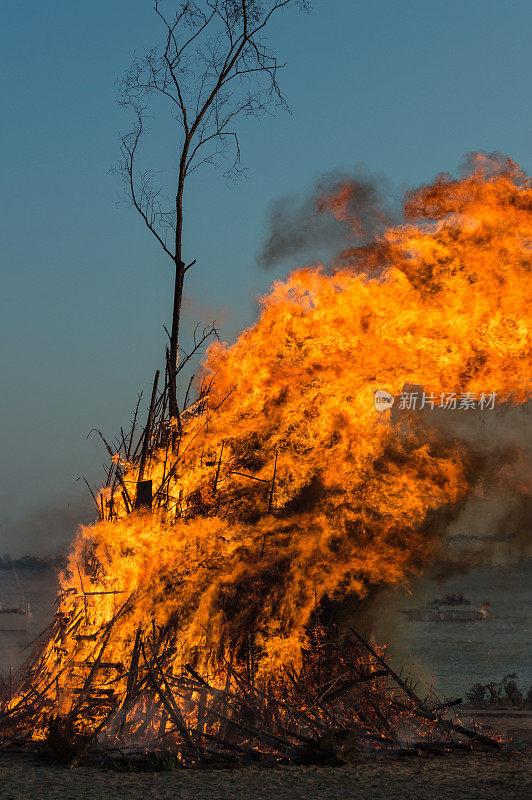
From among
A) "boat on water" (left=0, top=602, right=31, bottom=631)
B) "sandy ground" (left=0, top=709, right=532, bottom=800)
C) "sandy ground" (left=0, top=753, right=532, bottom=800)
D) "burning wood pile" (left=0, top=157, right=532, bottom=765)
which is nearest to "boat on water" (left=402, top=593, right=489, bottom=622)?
"boat on water" (left=0, top=602, right=31, bottom=631)

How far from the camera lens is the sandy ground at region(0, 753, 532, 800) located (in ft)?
26.4

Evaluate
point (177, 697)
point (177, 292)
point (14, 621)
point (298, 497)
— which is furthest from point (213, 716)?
point (14, 621)

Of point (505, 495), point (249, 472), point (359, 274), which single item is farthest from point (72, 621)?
point (505, 495)

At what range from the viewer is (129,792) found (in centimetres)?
809

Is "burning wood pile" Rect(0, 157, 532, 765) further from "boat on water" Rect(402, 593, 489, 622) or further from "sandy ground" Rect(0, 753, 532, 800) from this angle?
"boat on water" Rect(402, 593, 489, 622)

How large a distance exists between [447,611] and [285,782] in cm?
4300

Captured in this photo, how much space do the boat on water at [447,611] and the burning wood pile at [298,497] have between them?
1441 inches

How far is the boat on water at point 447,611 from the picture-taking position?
47.9 m

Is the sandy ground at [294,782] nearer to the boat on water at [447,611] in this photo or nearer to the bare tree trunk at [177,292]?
the bare tree trunk at [177,292]

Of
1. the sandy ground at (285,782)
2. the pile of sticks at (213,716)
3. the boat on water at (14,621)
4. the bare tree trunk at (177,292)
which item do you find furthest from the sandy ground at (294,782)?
the boat on water at (14,621)

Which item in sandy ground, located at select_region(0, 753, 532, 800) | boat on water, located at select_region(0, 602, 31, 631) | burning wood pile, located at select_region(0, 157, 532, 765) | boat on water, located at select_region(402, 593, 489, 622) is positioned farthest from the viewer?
boat on water, located at select_region(402, 593, 489, 622)

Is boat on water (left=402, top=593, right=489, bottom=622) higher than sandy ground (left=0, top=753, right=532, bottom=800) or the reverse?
higher

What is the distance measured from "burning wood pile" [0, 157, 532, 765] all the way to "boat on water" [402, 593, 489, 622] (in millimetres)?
36598

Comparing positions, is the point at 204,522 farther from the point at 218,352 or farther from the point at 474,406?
the point at 474,406
